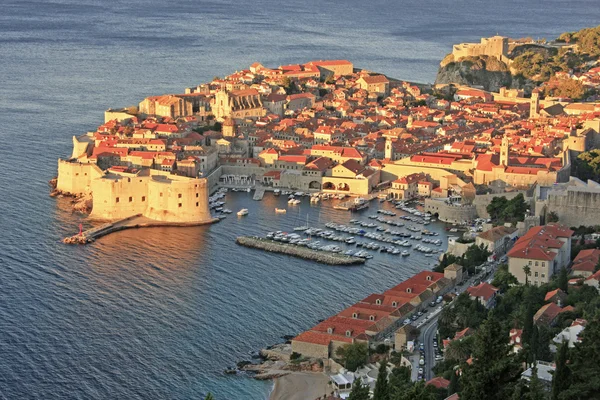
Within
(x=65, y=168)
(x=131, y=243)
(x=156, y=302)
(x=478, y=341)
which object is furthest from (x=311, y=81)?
(x=478, y=341)

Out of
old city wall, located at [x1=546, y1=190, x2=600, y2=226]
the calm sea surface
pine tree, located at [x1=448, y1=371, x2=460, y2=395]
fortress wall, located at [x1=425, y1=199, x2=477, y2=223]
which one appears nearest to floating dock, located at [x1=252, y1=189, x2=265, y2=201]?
the calm sea surface

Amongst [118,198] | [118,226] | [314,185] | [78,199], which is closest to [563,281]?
[118,226]

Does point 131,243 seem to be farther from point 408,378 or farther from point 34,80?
point 34,80

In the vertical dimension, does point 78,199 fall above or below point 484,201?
below

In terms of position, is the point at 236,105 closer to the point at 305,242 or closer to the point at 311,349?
the point at 305,242

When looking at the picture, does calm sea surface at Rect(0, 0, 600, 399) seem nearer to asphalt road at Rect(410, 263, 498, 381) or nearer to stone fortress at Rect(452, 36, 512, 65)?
asphalt road at Rect(410, 263, 498, 381)

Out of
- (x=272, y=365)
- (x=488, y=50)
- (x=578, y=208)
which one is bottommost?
(x=272, y=365)

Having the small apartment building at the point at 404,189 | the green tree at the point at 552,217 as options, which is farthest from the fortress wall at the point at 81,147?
the green tree at the point at 552,217
